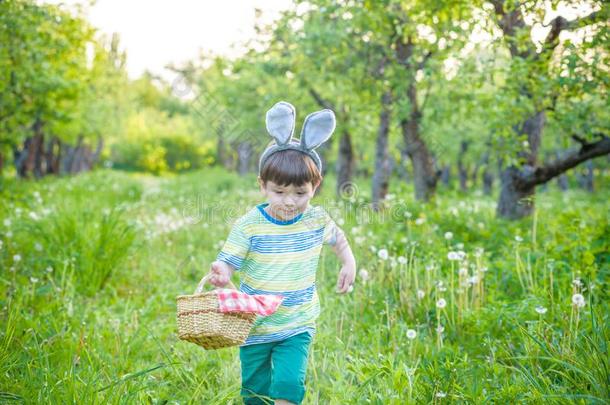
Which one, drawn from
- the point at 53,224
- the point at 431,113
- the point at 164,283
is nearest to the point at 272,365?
the point at 164,283

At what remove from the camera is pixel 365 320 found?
167 inches

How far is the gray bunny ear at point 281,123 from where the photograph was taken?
2.72 meters

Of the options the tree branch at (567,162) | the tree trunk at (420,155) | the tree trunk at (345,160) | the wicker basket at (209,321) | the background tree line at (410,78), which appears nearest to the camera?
the wicker basket at (209,321)

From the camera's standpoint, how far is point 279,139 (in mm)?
2754

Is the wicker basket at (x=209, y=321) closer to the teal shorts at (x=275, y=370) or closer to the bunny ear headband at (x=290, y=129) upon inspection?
the teal shorts at (x=275, y=370)

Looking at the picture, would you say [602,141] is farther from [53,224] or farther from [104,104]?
[104,104]

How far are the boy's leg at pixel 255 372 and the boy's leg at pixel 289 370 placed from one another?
81 mm

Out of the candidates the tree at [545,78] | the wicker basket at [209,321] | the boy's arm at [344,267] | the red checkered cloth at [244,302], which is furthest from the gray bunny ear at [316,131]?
the tree at [545,78]

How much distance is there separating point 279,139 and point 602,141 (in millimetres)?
5475

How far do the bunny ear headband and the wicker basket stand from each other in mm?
781

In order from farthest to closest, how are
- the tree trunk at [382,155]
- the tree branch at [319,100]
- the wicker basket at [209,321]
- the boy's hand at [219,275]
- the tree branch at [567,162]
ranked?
the tree branch at [319,100] < the tree trunk at [382,155] < the tree branch at [567,162] < the boy's hand at [219,275] < the wicker basket at [209,321]

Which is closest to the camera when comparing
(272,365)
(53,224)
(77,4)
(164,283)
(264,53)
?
(272,365)

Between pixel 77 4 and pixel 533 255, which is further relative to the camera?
pixel 77 4

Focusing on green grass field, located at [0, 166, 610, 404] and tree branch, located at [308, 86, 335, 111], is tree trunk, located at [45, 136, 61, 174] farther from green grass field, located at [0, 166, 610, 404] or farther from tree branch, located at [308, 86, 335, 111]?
green grass field, located at [0, 166, 610, 404]
